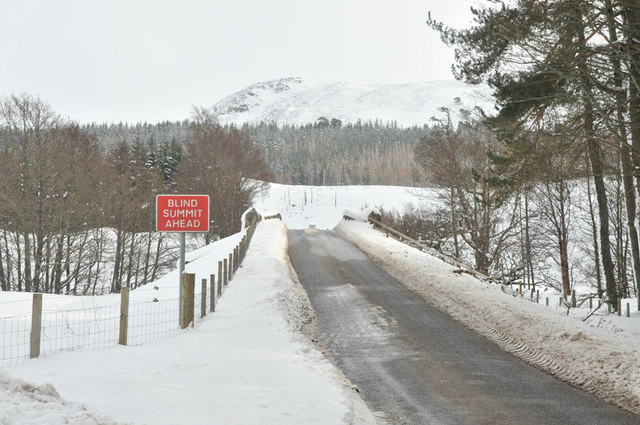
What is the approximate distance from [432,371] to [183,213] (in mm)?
7076

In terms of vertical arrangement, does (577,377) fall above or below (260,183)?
below

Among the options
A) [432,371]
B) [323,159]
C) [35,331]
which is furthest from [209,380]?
[323,159]

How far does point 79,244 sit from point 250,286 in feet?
61.2

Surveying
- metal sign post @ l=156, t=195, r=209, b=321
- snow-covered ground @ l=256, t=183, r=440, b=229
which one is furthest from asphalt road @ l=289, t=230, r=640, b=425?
snow-covered ground @ l=256, t=183, r=440, b=229

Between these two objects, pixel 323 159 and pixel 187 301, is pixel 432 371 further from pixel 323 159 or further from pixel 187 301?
pixel 323 159

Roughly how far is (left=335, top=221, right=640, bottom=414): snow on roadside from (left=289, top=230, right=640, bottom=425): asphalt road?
332 millimetres

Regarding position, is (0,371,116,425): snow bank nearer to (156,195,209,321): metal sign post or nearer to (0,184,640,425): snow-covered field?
(0,184,640,425): snow-covered field

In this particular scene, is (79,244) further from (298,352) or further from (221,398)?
(221,398)

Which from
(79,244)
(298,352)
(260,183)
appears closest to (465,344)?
(298,352)

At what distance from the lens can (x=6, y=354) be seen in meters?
9.41

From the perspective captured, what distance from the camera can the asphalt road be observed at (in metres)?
6.07

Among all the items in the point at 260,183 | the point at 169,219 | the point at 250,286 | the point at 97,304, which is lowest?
the point at 97,304

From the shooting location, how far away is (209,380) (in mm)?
6250

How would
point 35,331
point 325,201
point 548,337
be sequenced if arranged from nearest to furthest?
point 35,331 < point 548,337 < point 325,201
